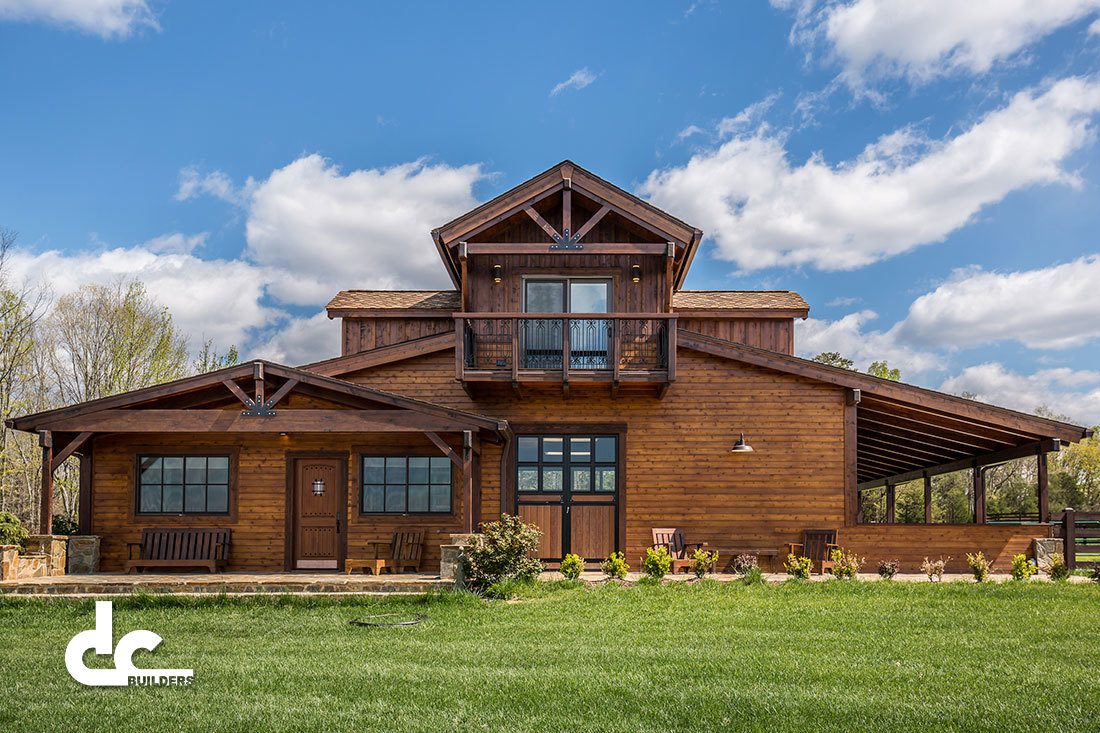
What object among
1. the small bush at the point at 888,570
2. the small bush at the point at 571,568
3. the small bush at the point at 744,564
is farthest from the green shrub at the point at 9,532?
the small bush at the point at 888,570

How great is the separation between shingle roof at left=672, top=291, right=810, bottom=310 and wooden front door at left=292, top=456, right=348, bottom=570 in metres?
7.78

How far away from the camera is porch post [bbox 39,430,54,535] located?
1511cm

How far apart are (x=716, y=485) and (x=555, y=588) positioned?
4.12m

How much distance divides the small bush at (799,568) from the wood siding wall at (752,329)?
565cm

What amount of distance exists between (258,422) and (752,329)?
1022 cm

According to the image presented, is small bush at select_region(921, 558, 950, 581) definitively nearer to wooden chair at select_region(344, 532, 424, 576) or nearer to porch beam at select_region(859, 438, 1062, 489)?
porch beam at select_region(859, 438, 1062, 489)

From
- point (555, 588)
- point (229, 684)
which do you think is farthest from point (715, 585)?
point (229, 684)

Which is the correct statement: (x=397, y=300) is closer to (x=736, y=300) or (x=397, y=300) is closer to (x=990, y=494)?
(x=736, y=300)

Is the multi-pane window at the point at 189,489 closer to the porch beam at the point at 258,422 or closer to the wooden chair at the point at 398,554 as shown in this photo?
the porch beam at the point at 258,422

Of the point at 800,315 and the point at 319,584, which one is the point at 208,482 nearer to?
the point at 319,584

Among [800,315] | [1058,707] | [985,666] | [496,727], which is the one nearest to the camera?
[496,727]

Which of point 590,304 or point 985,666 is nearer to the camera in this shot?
point 985,666

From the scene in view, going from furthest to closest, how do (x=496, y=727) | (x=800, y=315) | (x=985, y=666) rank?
(x=800, y=315) < (x=985, y=666) < (x=496, y=727)

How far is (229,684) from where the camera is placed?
323 inches
